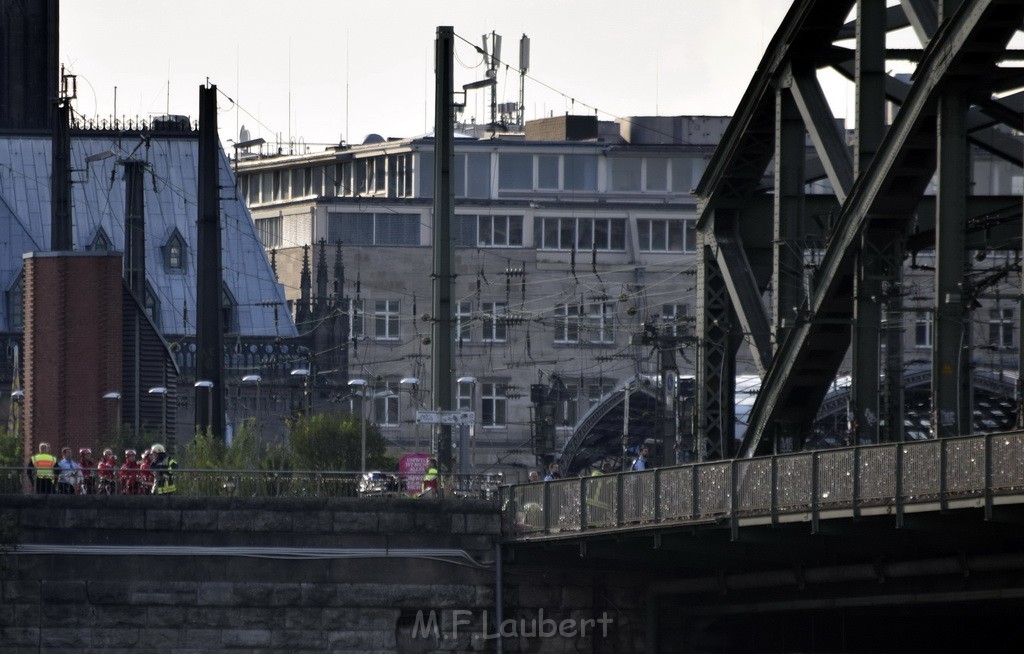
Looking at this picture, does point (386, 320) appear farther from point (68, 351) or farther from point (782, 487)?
point (782, 487)

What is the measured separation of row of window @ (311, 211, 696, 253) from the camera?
381 ft

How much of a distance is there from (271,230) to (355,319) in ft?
73.4

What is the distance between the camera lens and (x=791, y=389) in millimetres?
39094

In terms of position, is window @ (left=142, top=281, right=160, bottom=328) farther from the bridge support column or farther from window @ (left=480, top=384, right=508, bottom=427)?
the bridge support column

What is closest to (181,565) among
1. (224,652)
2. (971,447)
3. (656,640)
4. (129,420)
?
(224,652)

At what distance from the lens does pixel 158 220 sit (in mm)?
111188

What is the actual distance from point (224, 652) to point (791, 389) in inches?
413

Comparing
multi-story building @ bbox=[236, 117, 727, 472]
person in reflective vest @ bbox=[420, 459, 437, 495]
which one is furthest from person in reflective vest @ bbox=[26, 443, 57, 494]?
multi-story building @ bbox=[236, 117, 727, 472]

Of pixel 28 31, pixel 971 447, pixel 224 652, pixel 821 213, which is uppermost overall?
pixel 28 31

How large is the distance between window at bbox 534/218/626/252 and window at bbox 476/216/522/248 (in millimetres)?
913

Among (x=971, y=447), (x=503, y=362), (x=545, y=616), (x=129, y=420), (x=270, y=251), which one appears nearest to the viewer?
(x=971, y=447)

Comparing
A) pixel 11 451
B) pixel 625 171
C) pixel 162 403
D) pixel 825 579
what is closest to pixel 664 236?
pixel 625 171

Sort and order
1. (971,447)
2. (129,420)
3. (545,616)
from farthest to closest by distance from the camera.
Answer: (129,420) → (545,616) → (971,447)

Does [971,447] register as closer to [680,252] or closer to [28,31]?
[680,252]
